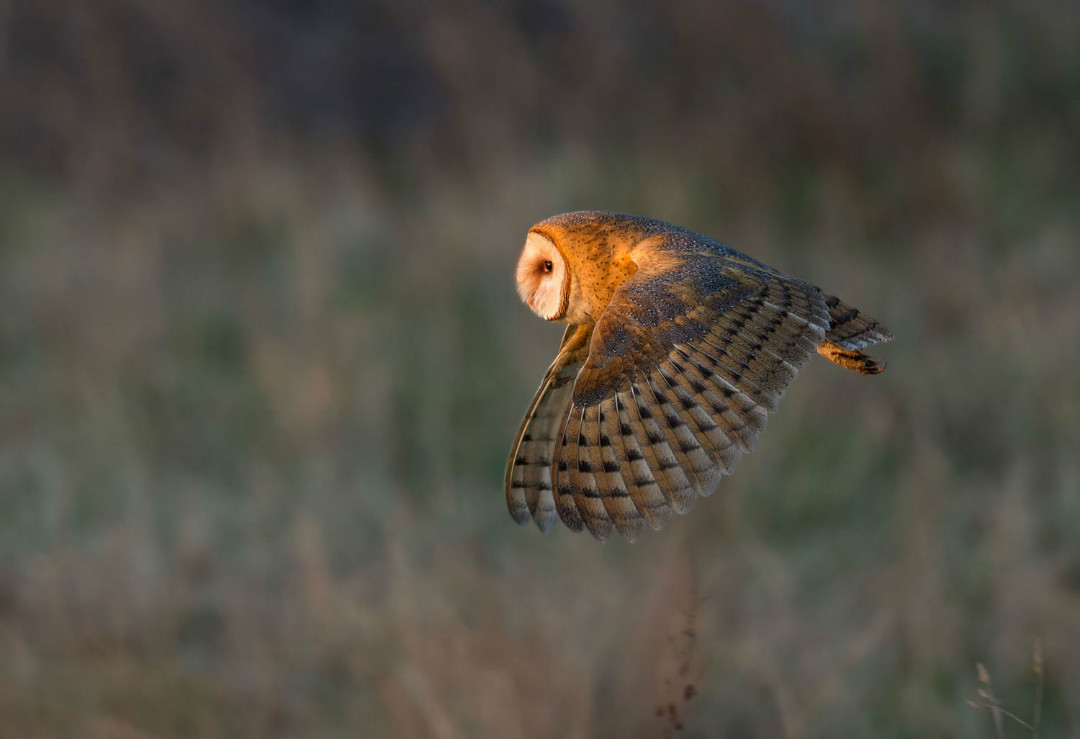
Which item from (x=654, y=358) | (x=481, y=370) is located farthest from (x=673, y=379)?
(x=481, y=370)

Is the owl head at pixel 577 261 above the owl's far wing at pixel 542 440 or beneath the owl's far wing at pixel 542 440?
above

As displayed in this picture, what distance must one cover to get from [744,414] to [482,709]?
1824 mm

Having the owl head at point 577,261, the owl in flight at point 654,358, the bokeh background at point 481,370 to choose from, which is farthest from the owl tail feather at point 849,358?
the bokeh background at point 481,370

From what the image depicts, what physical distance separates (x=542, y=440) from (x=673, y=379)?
26 cm

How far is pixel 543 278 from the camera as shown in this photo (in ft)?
5.18

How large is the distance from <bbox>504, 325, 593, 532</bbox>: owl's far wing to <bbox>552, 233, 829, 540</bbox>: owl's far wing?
97mm

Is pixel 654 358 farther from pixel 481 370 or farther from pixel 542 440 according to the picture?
pixel 481 370

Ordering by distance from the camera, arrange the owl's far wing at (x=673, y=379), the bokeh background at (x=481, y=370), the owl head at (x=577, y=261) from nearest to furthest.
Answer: the owl's far wing at (x=673, y=379) < the owl head at (x=577, y=261) < the bokeh background at (x=481, y=370)

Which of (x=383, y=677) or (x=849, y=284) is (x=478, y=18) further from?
(x=383, y=677)

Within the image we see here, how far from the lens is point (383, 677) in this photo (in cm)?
346

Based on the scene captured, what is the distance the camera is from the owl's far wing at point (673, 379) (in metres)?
1.39

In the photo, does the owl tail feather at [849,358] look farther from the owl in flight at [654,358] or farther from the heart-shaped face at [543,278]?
the heart-shaped face at [543,278]

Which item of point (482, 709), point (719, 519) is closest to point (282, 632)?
point (482, 709)

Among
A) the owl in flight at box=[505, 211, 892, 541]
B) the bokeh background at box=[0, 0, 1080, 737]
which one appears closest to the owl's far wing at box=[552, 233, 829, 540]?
the owl in flight at box=[505, 211, 892, 541]
